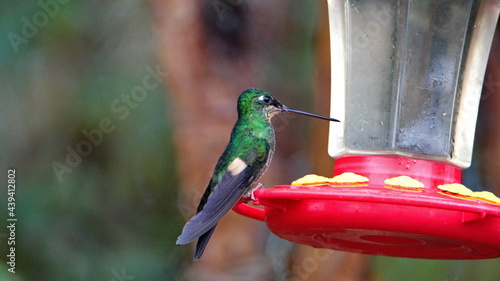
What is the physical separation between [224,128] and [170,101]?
39 cm

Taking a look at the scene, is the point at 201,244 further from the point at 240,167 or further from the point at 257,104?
the point at 257,104

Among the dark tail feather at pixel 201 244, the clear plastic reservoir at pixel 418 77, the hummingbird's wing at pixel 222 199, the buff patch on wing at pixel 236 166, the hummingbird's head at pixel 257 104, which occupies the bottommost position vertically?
the dark tail feather at pixel 201 244

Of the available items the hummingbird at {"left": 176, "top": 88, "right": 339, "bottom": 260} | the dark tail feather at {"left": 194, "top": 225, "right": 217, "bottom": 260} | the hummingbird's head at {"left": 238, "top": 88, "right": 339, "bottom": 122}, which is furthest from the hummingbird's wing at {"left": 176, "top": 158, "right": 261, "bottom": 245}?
the hummingbird's head at {"left": 238, "top": 88, "right": 339, "bottom": 122}

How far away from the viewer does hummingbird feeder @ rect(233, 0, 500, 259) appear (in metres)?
3.09

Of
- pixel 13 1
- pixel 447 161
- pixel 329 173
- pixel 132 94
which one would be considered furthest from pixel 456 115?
pixel 13 1

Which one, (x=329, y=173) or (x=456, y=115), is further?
(x=329, y=173)

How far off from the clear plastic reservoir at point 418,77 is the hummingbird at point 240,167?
11.8 inches

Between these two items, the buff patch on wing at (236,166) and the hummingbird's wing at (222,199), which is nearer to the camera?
the hummingbird's wing at (222,199)

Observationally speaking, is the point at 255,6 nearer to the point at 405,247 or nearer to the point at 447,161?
the point at 447,161

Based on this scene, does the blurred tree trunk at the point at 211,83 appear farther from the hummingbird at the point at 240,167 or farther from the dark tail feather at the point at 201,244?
the dark tail feather at the point at 201,244

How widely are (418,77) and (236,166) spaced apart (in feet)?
3.00

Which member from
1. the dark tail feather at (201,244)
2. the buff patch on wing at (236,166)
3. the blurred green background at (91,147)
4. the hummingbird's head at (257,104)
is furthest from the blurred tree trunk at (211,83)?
the dark tail feather at (201,244)

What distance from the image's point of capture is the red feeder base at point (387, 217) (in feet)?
9.53

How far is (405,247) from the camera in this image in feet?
11.3
